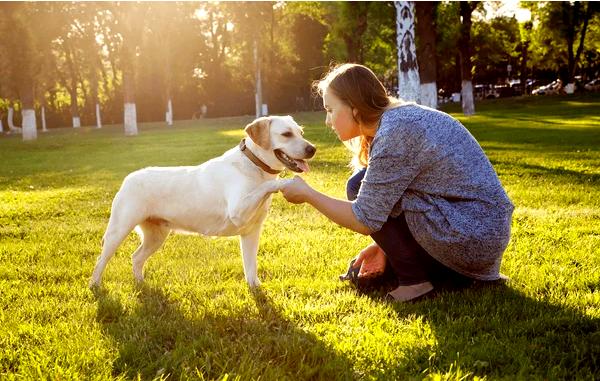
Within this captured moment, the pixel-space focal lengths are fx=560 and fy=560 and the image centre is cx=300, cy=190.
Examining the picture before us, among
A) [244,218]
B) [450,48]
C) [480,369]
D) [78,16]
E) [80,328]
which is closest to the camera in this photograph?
[480,369]

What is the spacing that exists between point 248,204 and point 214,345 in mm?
1263

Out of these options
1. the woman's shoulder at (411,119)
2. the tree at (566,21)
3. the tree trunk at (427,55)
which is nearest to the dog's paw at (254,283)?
the woman's shoulder at (411,119)

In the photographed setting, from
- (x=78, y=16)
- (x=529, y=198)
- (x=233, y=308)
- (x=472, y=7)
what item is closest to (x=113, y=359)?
(x=233, y=308)

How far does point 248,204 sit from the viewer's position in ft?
14.5

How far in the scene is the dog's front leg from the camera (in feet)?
14.1

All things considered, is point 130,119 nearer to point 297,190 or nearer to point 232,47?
point 232,47

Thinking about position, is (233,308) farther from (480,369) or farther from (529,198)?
(529,198)

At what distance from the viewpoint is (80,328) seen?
12.5 feet

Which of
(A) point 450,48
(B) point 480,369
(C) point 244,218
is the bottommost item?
(B) point 480,369

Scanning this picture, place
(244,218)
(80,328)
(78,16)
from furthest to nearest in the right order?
(78,16) → (244,218) → (80,328)

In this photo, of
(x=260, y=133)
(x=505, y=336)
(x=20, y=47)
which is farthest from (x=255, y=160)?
(x=20, y=47)

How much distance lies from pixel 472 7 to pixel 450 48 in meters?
15.7

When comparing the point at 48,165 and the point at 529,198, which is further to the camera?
the point at 48,165

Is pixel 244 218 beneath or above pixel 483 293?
above
